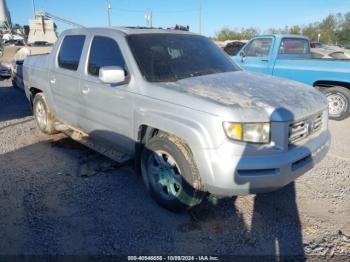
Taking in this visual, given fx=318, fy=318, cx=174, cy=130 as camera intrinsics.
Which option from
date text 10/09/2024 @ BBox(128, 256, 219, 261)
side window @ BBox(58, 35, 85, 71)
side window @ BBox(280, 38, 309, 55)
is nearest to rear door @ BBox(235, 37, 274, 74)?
side window @ BBox(280, 38, 309, 55)

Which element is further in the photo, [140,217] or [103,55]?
[103,55]

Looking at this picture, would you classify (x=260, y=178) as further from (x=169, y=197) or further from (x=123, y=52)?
(x=123, y=52)

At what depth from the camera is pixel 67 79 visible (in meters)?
4.62

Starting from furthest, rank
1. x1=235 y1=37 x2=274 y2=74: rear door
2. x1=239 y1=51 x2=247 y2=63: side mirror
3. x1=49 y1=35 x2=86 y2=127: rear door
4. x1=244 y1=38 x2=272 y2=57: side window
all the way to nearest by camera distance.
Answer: x1=239 y1=51 x2=247 y2=63: side mirror < x1=244 y1=38 x2=272 y2=57: side window < x1=235 y1=37 x2=274 y2=74: rear door < x1=49 y1=35 x2=86 y2=127: rear door

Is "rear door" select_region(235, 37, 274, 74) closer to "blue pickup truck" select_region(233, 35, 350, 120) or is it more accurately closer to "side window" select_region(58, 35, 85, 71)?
"blue pickup truck" select_region(233, 35, 350, 120)

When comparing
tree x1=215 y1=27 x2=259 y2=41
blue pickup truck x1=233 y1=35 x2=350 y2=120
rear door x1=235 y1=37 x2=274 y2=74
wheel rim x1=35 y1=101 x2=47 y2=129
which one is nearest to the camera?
wheel rim x1=35 y1=101 x2=47 y2=129

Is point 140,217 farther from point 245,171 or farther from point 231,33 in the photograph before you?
point 231,33

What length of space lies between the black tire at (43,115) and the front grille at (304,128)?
4180 mm

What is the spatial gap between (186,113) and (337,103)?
5750 millimetres

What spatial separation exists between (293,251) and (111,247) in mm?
1650

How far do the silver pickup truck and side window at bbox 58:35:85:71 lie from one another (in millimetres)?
24

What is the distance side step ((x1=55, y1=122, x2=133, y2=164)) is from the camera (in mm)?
4002

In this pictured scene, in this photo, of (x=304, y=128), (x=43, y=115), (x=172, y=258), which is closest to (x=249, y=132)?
(x=304, y=128)

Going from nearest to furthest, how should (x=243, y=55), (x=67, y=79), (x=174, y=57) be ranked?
(x=174, y=57) < (x=67, y=79) < (x=243, y=55)
